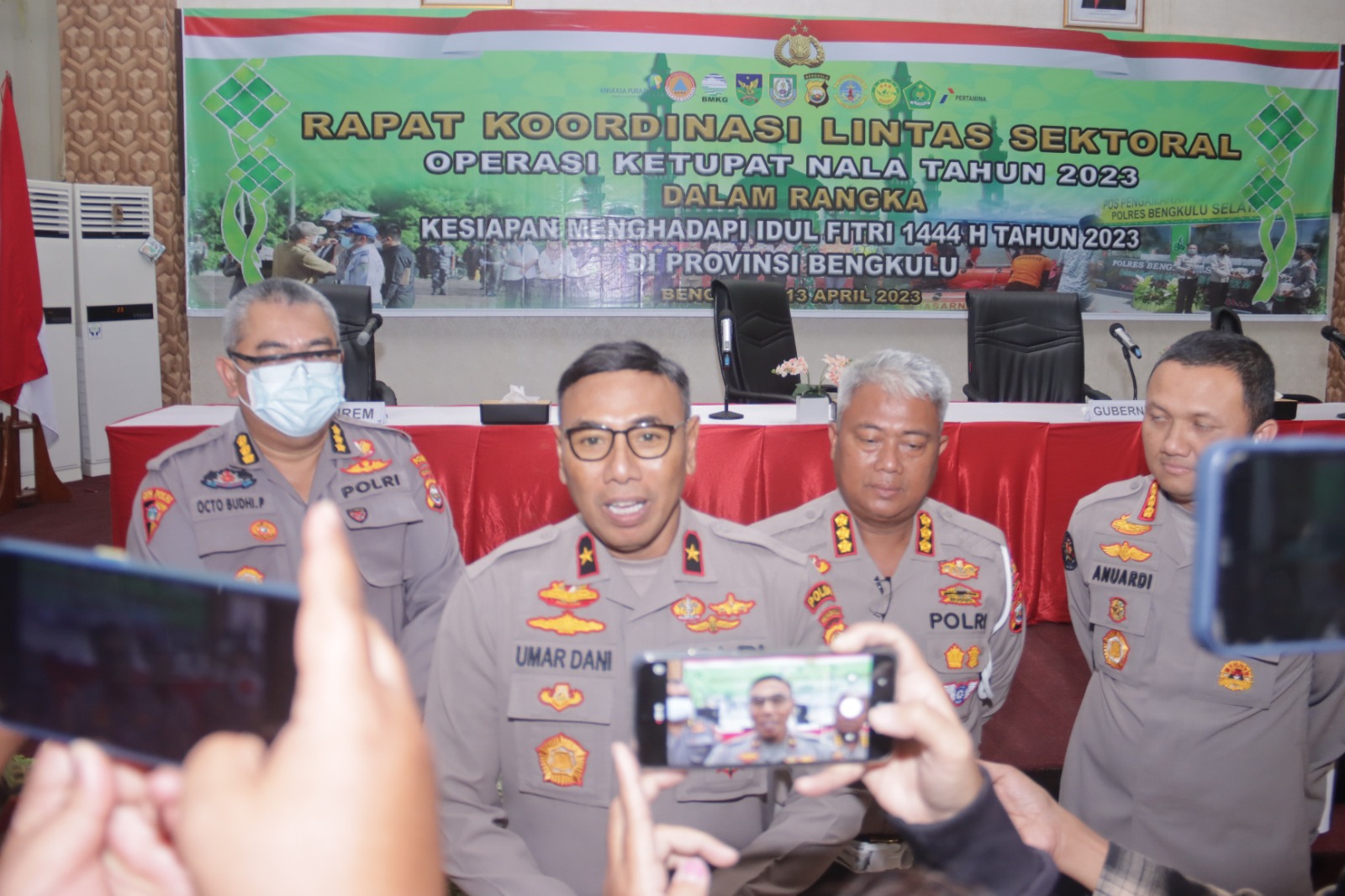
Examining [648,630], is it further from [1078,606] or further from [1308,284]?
[1308,284]

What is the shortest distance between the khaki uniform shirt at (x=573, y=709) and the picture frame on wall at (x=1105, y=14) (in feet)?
18.9

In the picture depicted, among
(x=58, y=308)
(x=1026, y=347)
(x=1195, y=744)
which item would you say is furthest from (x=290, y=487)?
(x=58, y=308)

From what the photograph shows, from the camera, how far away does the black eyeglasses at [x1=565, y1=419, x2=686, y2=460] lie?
1.40 m

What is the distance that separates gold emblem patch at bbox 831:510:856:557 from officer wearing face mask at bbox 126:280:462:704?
0.76m

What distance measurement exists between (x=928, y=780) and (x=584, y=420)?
791 mm

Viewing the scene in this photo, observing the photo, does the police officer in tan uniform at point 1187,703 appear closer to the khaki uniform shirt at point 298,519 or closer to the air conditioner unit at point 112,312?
the khaki uniform shirt at point 298,519

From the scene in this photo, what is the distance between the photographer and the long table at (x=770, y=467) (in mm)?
3180

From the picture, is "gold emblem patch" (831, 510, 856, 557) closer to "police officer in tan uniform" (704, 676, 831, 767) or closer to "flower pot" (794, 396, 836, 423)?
"police officer in tan uniform" (704, 676, 831, 767)

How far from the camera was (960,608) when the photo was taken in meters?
1.78

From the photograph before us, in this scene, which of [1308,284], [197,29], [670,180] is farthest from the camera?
[1308,284]

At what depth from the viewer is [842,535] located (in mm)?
1857

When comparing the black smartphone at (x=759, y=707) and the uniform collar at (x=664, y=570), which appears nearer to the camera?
the black smartphone at (x=759, y=707)

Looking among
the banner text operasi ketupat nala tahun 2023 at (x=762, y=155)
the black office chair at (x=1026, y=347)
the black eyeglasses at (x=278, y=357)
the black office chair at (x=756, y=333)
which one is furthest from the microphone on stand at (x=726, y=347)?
the black eyeglasses at (x=278, y=357)

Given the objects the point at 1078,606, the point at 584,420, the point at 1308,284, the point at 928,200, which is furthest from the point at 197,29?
the point at 1308,284
